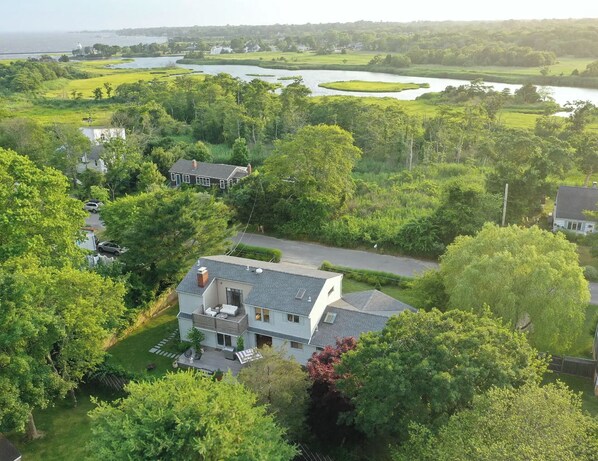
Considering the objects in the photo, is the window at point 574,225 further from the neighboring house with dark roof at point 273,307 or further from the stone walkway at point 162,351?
the stone walkway at point 162,351

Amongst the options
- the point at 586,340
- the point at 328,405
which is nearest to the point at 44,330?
the point at 328,405

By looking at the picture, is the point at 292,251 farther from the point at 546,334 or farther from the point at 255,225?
the point at 546,334

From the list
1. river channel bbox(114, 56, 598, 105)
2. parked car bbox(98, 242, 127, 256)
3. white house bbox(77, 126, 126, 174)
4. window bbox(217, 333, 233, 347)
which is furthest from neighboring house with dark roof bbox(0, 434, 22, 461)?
river channel bbox(114, 56, 598, 105)

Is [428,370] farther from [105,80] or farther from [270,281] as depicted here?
[105,80]

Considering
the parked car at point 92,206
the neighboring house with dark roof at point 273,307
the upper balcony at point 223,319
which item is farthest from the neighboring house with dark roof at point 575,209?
the parked car at point 92,206

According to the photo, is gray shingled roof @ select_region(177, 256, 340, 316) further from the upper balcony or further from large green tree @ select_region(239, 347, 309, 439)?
large green tree @ select_region(239, 347, 309, 439)

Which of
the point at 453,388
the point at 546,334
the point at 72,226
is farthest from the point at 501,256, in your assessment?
the point at 72,226

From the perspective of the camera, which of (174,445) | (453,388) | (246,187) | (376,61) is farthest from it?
(376,61)
